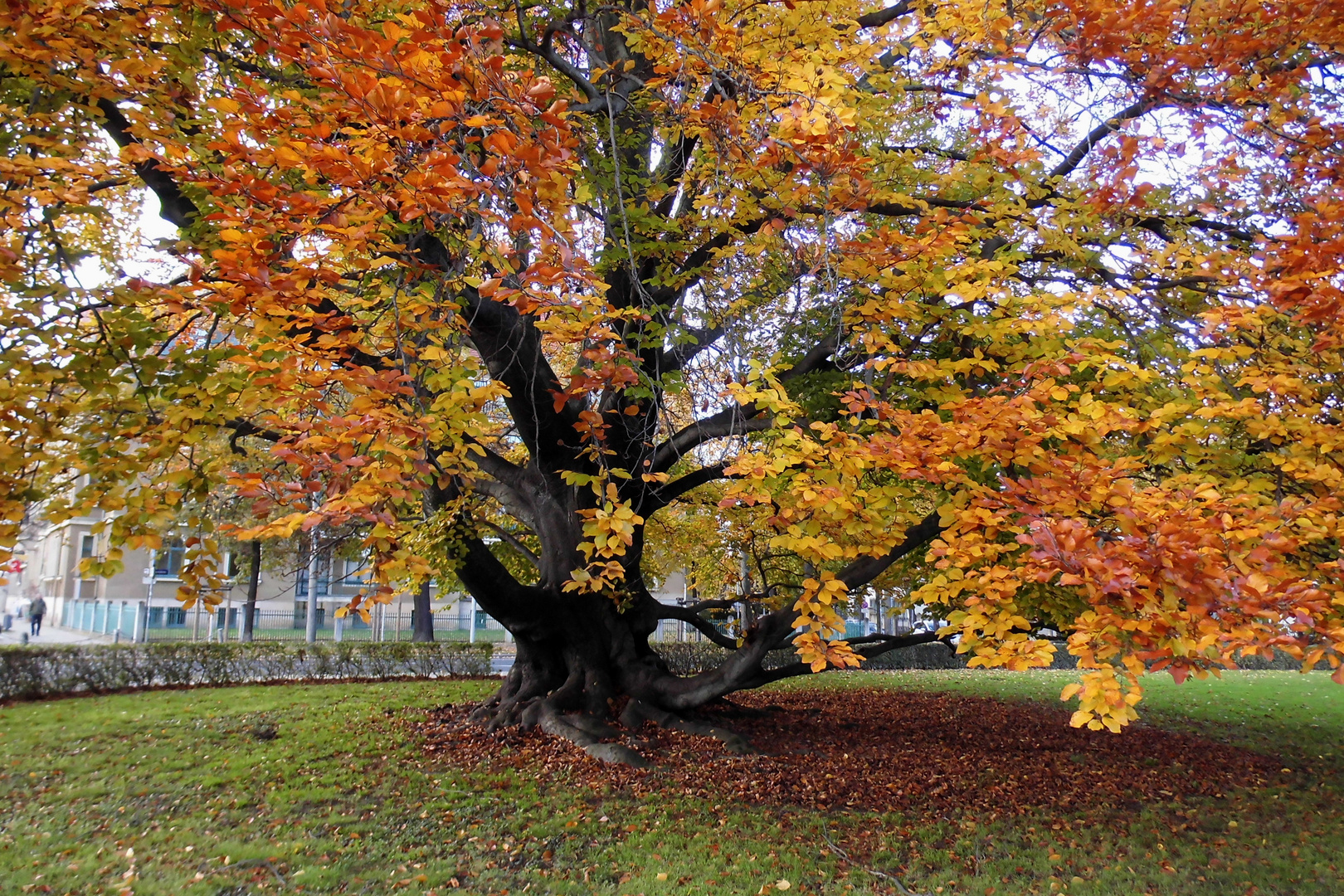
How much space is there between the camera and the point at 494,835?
5.37 metres

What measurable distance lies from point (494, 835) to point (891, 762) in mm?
4482

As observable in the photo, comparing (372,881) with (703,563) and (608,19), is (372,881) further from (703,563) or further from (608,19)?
(703,563)

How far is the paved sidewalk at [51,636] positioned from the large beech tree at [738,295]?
17201mm

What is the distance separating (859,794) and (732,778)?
1143mm

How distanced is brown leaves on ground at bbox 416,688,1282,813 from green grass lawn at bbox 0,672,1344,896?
34 cm

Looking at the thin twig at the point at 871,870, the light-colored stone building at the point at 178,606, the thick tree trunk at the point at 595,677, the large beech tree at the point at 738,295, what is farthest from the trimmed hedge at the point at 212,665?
the thin twig at the point at 871,870

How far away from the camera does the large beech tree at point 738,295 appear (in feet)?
9.86

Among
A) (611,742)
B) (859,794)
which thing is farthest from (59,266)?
(859,794)

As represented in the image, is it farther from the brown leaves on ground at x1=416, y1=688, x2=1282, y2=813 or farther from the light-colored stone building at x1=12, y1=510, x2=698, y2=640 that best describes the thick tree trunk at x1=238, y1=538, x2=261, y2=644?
the brown leaves on ground at x1=416, y1=688, x2=1282, y2=813

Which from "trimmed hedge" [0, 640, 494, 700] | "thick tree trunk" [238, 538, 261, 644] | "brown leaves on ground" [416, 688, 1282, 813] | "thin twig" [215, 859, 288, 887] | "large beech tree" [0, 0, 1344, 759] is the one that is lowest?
"brown leaves on ground" [416, 688, 1282, 813]

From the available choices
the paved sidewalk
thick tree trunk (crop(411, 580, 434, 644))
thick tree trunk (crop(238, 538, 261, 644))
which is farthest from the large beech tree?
the paved sidewalk

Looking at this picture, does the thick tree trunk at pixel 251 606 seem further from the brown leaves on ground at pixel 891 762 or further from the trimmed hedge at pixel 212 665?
the brown leaves on ground at pixel 891 762

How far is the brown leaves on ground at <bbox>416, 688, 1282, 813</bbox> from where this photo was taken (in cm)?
680

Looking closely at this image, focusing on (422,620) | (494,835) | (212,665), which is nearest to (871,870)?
(494,835)
